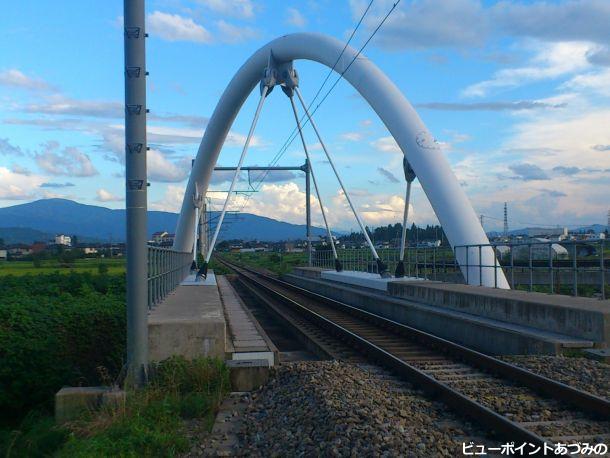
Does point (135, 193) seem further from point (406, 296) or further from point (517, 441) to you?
point (406, 296)

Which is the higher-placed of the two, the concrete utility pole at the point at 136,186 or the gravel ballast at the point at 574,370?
the concrete utility pole at the point at 136,186

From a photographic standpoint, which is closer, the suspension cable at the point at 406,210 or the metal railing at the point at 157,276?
the metal railing at the point at 157,276

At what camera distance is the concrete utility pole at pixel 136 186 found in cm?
921

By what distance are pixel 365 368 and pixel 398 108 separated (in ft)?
58.0

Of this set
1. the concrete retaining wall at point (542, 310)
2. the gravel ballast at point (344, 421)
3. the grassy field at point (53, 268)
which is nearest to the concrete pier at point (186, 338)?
the gravel ballast at point (344, 421)

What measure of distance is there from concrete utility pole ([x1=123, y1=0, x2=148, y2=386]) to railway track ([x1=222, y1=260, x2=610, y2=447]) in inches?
143

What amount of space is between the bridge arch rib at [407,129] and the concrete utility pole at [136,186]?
1159 centimetres

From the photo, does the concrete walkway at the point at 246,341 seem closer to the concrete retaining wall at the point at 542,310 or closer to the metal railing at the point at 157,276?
the metal railing at the point at 157,276

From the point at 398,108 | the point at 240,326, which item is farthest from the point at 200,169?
the point at 240,326

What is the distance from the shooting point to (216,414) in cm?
825

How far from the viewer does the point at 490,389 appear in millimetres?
8906

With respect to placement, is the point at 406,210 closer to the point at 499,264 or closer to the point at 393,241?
the point at 499,264

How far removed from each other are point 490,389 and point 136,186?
516cm

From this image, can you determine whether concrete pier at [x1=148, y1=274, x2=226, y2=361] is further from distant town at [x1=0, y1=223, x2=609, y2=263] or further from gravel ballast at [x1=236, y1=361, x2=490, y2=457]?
distant town at [x1=0, y1=223, x2=609, y2=263]
